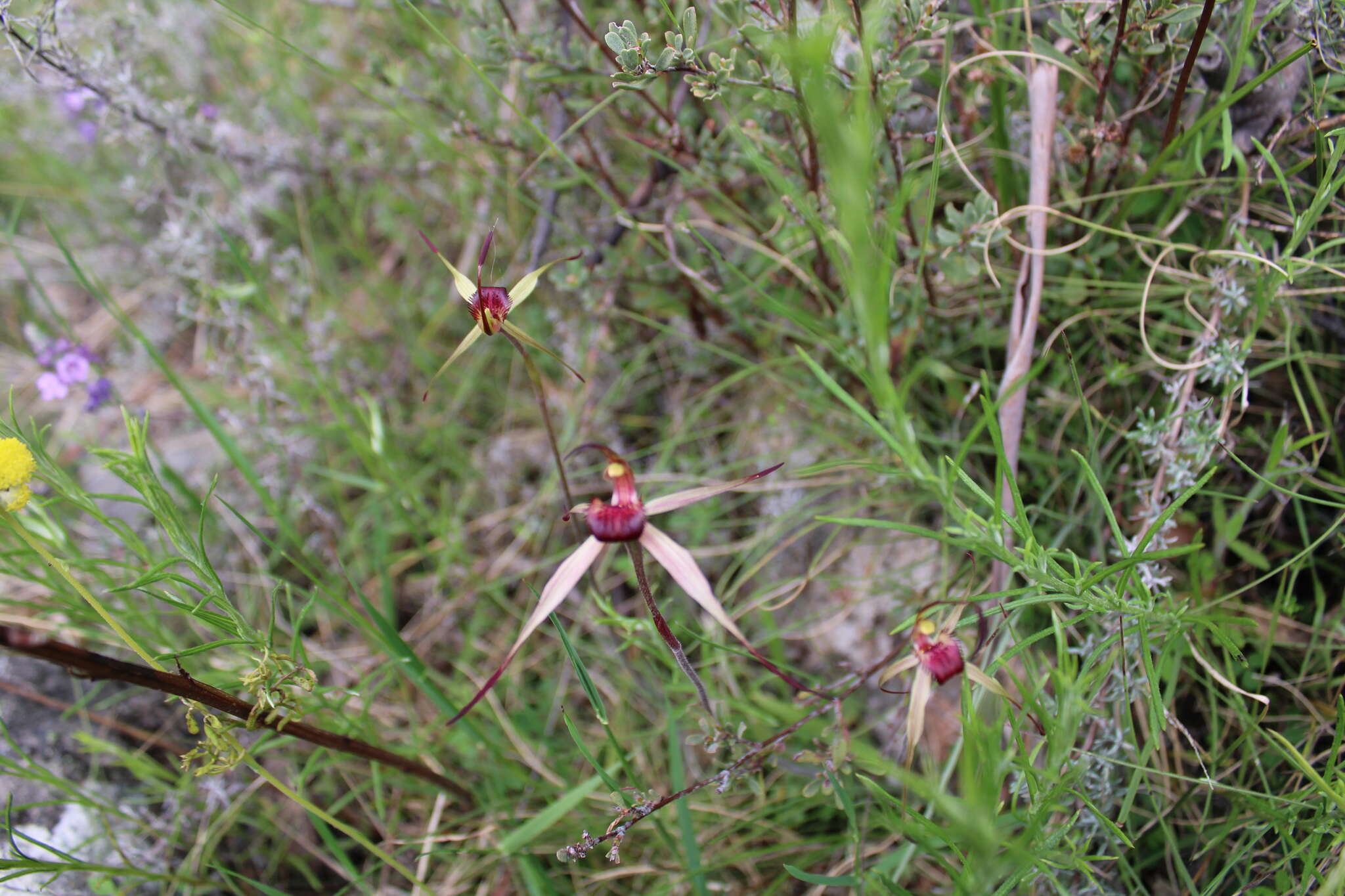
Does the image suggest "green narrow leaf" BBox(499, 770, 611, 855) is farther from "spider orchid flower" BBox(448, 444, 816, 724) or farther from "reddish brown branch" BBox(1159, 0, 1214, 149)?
"reddish brown branch" BBox(1159, 0, 1214, 149)

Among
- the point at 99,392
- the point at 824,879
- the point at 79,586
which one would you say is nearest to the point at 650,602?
the point at 824,879

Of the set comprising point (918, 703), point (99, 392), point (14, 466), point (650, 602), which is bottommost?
point (918, 703)

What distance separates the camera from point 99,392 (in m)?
2.20

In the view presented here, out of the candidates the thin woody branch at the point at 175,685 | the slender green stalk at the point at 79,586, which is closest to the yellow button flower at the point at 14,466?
the slender green stalk at the point at 79,586

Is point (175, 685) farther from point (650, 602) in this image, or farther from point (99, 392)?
point (99, 392)

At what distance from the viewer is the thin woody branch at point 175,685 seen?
94cm

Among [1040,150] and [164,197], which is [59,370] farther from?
[1040,150]

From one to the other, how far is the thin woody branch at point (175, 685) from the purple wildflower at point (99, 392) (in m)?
1.22

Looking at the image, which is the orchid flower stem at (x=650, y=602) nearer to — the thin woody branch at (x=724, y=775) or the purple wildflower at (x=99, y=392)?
the thin woody branch at (x=724, y=775)

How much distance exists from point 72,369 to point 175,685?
146 cm

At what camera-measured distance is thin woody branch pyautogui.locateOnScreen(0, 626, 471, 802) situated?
3.07 ft

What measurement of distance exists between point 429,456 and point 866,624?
1436 millimetres

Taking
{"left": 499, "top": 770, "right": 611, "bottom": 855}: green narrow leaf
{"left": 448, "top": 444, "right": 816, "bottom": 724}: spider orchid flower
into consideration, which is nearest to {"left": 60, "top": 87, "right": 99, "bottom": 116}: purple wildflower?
{"left": 448, "top": 444, "right": 816, "bottom": 724}: spider orchid flower

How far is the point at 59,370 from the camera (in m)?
2.13
